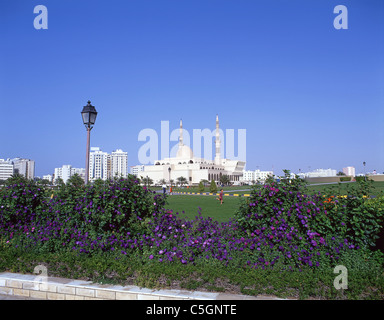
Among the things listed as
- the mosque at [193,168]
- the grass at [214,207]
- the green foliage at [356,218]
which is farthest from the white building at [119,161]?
the green foliage at [356,218]

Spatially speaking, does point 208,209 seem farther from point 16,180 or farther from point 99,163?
point 99,163

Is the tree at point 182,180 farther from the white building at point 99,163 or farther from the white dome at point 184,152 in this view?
the white building at point 99,163

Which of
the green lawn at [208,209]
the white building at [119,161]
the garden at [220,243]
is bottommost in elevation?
the green lawn at [208,209]

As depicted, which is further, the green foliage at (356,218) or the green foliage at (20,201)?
the green foliage at (20,201)

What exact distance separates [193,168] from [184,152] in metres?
9.94

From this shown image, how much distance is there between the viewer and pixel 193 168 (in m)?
93.5

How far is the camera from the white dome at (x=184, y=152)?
100575 millimetres

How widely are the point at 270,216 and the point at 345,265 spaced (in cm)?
126

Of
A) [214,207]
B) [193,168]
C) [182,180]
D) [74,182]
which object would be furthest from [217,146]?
[74,182]

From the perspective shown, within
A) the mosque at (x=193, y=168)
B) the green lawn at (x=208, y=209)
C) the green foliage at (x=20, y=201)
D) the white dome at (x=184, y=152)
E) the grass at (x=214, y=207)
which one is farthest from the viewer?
the white dome at (x=184, y=152)

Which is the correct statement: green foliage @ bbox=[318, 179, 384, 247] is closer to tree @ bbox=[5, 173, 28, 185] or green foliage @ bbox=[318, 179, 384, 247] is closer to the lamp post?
the lamp post

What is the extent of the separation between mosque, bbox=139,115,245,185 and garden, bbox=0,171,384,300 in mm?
83992
